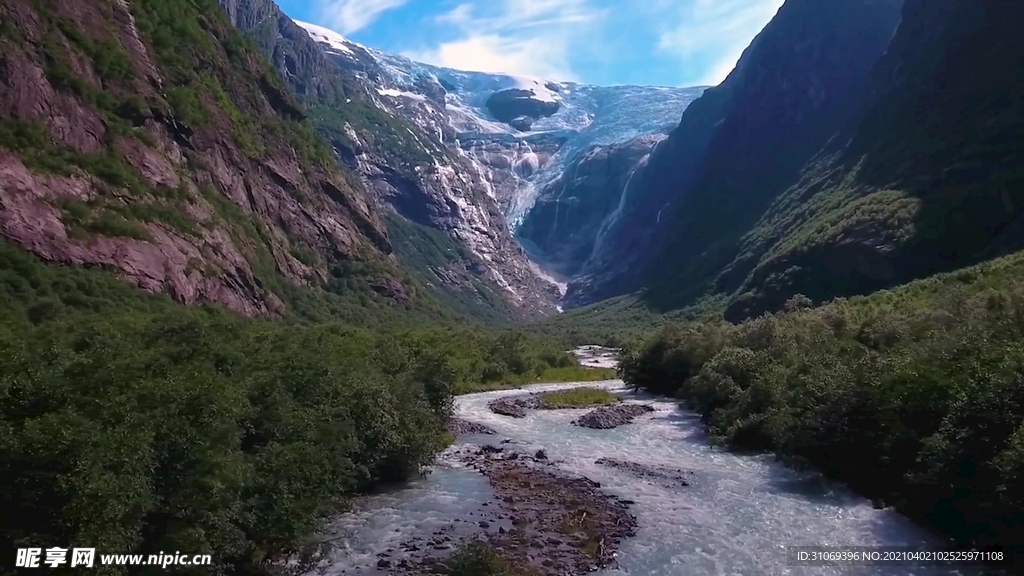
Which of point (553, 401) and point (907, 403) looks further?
point (553, 401)

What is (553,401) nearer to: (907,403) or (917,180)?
(907,403)

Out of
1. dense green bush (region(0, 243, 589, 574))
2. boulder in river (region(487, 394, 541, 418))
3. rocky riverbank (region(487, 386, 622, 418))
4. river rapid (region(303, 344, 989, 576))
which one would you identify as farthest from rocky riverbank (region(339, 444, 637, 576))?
rocky riverbank (region(487, 386, 622, 418))

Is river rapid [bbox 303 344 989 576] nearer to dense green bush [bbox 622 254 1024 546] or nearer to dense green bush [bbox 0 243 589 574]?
dense green bush [bbox 622 254 1024 546]

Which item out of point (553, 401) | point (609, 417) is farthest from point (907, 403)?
point (553, 401)

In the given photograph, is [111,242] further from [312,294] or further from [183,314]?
[312,294]

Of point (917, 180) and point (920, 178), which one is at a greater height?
point (920, 178)

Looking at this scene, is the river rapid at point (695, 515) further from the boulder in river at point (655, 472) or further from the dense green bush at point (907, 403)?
the dense green bush at point (907, 403)
